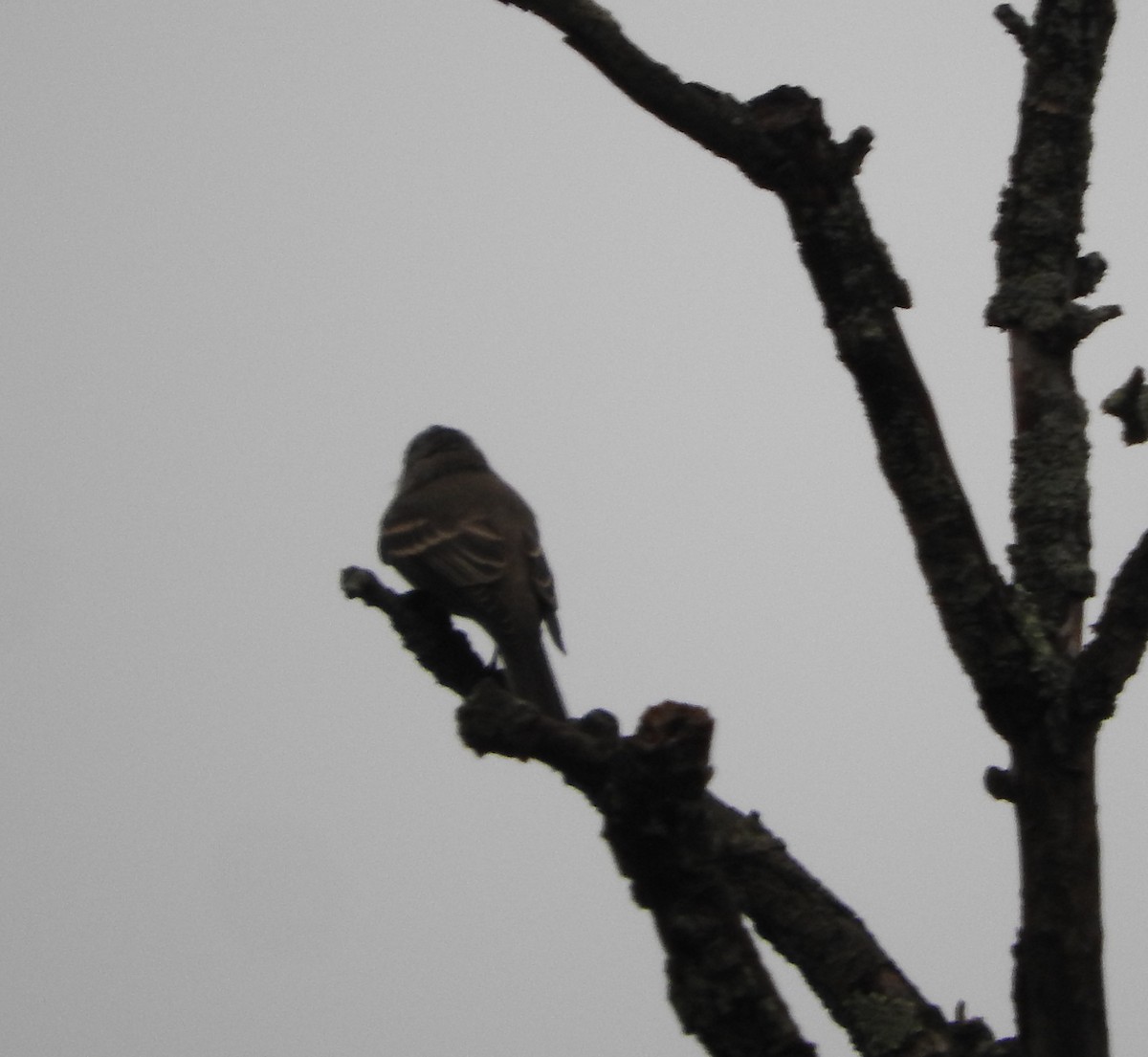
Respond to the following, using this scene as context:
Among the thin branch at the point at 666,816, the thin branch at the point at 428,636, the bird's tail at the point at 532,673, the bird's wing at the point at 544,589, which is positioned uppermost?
the bird's wing at the point at 544,589

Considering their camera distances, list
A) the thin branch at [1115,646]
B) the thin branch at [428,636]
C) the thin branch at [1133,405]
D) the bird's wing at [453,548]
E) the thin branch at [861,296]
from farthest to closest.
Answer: the bird's wing at [453,548]
the thin branch at [428,636]
the thin branch at [1133,405]
the thin branch at [1115,646]
the thin branch at [861,296]

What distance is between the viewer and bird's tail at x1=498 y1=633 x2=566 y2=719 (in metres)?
Answer: 6.87

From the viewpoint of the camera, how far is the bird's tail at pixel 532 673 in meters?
6.87

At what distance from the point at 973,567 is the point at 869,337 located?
2.14ft

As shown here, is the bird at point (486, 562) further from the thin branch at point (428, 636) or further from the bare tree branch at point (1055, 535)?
the bare tree branch at point (1055, 535)

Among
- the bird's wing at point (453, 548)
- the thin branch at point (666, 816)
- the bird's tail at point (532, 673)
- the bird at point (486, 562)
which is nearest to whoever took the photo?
the thin branch at point (666, 816)

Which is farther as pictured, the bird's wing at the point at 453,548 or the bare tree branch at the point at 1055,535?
the bird's wing at the point at 453,548

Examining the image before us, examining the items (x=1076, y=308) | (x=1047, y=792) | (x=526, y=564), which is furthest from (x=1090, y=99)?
(x=526, y=564)

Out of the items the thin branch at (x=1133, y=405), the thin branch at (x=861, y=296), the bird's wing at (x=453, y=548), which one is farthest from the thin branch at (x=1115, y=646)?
the bird's wing at (x=453, y=548)

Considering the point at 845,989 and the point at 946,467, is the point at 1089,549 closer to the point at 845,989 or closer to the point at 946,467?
the point at 946,467

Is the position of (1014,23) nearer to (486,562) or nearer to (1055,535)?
(1055,535)

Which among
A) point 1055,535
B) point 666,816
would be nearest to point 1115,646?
point 1055,535

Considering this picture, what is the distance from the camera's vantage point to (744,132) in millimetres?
4117

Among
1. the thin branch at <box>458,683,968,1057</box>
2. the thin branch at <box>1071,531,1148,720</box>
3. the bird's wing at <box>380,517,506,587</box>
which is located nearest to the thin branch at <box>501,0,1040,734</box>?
the thin branch at <box>1071,531,1148,720</box>
